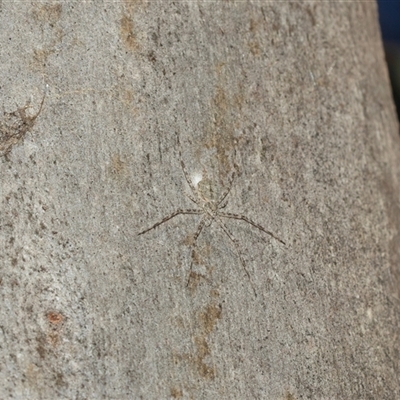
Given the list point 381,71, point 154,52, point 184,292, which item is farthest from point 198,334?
point 381,71

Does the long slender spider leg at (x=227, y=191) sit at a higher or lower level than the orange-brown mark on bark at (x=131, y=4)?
lower

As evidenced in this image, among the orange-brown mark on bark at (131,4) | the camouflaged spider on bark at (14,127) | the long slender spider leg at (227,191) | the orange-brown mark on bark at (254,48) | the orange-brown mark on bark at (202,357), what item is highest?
the orange-brown mark on bark at (131,4)

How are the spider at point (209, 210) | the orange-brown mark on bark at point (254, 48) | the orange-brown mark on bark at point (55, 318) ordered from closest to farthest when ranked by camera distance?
the orange-brown mark on bark at point (55, 318) → the spider at point (209, 210) → the orange-brown mark on bark at point (254, 48)

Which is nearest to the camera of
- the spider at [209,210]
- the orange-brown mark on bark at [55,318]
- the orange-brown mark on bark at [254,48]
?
the orange-brown mark on bark at [55,318]

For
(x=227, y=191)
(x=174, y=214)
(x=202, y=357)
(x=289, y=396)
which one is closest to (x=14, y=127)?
(x=174, y=214)

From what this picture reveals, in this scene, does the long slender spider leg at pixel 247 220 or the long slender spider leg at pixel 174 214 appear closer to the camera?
the long slender spider leg at pixel 174 214

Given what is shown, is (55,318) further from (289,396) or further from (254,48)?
(254,48)

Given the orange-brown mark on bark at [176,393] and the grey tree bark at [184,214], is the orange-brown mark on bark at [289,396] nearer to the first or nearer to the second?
the grey tree bark at [184,214]

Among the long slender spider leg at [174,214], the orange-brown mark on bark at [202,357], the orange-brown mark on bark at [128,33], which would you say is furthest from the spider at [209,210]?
the orange-brown mark on bark at [128,33]
